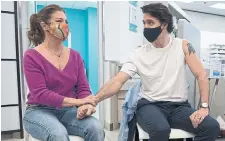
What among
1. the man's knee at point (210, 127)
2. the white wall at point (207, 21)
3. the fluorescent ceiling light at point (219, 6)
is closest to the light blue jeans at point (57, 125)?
the man's knee at point (210, 127)

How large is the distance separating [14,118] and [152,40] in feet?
5.85

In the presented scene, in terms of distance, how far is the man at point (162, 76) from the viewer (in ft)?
4.26

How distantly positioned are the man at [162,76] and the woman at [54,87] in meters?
0.18

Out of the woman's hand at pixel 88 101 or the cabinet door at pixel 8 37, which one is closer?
the woman's hand at pixel 88 101

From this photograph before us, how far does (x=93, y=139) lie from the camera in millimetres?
1112

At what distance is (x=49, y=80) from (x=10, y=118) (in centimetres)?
150

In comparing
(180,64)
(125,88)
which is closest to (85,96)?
(180,64)

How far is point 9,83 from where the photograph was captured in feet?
7.94

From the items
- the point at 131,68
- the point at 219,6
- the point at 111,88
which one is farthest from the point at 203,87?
the point at 219,6

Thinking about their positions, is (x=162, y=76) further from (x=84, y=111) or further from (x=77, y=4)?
(x=77, y=4)

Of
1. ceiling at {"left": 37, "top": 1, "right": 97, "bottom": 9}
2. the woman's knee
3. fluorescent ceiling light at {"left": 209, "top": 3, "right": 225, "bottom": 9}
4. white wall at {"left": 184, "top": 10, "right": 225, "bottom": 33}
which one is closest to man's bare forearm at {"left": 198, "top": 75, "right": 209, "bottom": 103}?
the woman's knee

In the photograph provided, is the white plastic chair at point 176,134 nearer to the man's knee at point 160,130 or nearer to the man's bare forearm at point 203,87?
the man's knee at point 160,130

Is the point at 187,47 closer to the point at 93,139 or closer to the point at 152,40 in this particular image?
the point at 152,40

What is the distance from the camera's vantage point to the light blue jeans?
105 centimetres
